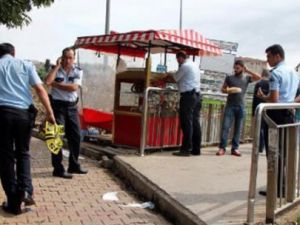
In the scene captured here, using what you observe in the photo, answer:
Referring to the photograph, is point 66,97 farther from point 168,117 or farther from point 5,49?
point 168,117

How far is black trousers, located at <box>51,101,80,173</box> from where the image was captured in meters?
7.10

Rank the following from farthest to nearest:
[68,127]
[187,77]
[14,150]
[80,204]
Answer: [187,77] → [68,127] → [80,204] → [14,150]

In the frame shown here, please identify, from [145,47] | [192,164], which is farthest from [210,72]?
[192,164]

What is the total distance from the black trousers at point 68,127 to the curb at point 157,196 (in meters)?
0.79

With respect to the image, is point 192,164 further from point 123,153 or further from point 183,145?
point 123,153

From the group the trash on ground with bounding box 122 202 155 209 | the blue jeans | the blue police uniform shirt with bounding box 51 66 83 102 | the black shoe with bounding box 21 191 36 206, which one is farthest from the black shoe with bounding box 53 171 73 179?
the blue jeans

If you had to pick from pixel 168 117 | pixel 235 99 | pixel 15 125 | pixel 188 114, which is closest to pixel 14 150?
pixel 15 125

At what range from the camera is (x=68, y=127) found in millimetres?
7297

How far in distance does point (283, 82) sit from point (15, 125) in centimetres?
292

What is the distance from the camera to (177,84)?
8.76m

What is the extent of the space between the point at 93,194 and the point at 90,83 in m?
4.12

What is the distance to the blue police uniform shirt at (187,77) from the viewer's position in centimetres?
845

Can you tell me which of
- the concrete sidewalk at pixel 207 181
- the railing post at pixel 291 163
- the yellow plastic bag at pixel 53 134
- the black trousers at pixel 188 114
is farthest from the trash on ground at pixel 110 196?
the black trousers at pixel 188 114

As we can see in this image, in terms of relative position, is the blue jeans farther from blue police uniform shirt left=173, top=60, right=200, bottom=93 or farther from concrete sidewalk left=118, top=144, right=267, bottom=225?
blue police uniform shirt left=173, top=60, right=200, bottom=93
